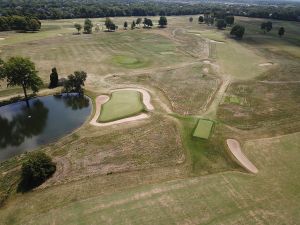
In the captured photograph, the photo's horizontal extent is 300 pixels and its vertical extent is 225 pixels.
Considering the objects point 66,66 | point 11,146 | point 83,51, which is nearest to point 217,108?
point 11,146

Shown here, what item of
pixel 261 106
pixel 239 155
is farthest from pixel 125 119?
pixel 261 106

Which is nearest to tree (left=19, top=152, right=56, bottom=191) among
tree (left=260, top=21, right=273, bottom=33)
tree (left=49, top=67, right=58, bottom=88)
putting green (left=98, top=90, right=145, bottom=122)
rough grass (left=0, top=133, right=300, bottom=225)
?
rough grass (left=0, top=133, right=300, bottom=225)

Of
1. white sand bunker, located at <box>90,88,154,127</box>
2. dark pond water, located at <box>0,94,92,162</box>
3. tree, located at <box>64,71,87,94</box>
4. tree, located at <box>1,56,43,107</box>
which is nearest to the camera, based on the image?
dark pond water, located at <box>0,94,92,162</box>

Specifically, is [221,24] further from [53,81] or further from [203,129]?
[203,129]

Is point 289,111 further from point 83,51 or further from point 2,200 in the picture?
point 83,51

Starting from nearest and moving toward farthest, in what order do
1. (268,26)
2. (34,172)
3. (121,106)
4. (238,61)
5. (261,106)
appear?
1. (34,172)
2. (121,106)
3. (261,106)
4. (238,61)
5. (268,26)

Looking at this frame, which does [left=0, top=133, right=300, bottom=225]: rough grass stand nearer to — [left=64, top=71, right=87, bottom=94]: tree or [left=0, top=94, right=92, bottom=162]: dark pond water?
[left=0, top=94, right=92, bottom=162]: dark pond water
